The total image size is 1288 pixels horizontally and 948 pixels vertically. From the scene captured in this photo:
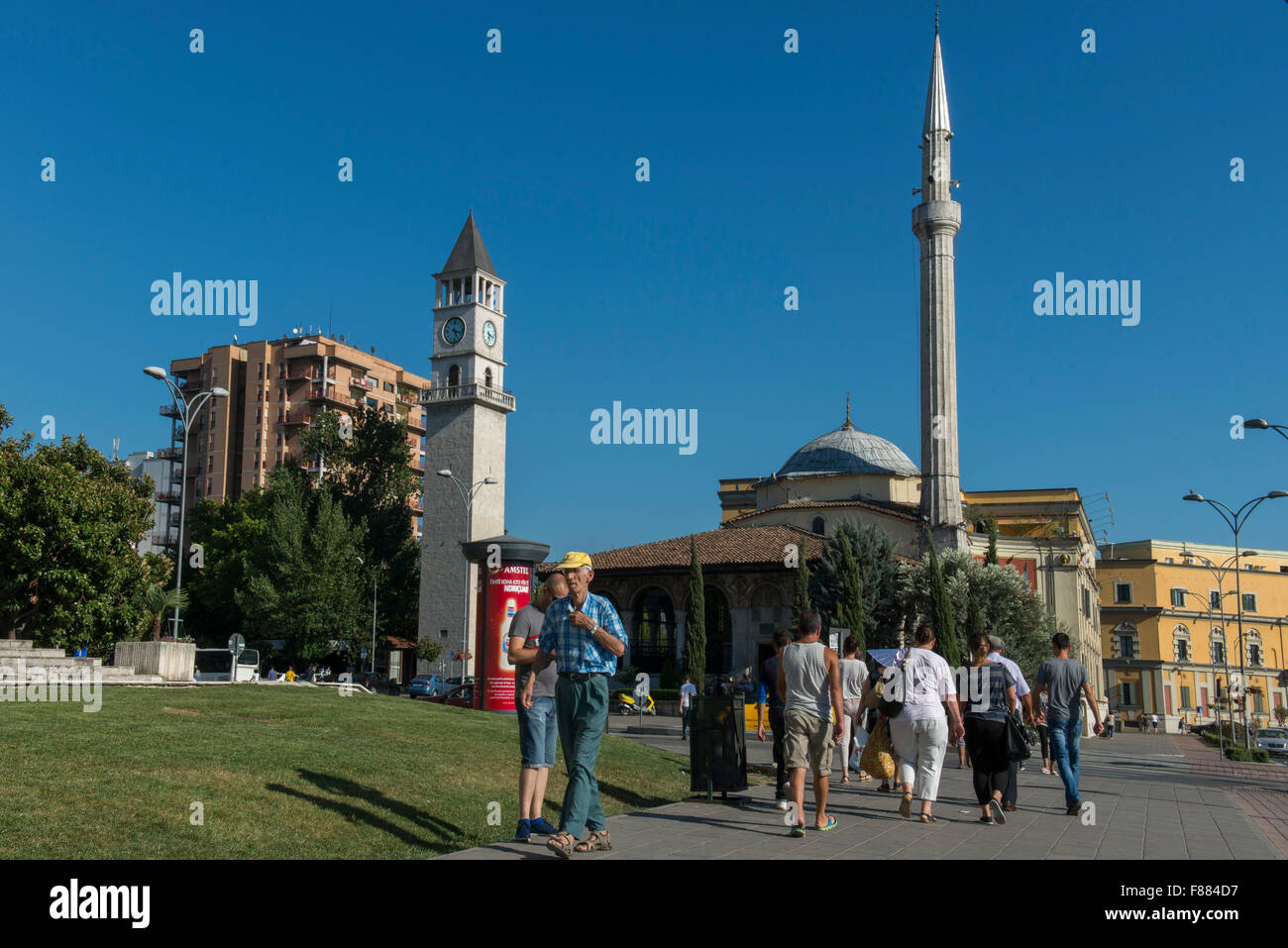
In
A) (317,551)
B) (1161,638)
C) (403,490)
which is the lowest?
(1161,638)

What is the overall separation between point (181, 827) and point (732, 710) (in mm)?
5208

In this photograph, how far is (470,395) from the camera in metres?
57.1

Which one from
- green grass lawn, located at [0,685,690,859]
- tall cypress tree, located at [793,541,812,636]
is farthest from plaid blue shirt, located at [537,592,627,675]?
tall cypress tree, located at [793,541,812,636]

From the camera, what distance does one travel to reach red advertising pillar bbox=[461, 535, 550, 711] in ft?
69.3

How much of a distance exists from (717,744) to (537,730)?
3.56 metres

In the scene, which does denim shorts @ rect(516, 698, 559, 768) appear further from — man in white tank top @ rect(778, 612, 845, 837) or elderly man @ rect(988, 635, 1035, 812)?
elderly man @ rect(988, 635, 1035, 812)

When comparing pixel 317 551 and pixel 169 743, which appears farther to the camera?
pixel 317 551

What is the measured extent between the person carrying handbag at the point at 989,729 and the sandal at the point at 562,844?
454cm

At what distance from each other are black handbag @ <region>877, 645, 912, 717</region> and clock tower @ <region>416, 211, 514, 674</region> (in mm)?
45288

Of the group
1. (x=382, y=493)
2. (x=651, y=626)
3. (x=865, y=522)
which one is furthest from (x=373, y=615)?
(x=865, y=522)

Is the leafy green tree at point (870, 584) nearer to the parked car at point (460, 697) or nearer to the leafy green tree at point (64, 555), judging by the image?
the parked car at point (460, 697)

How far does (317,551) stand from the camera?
5194 cm
